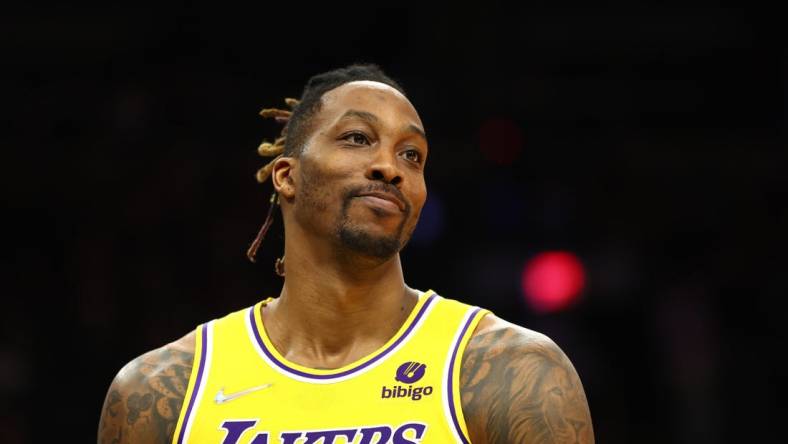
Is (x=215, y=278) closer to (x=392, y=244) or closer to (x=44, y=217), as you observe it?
(x=44, y=217)

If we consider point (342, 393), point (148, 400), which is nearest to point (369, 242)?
point (342, 393)

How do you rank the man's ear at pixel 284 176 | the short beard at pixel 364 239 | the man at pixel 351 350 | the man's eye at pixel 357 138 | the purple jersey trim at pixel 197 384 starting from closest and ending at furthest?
the man at pixel 351 350
the purple jersey trim at pixel 197 384
the short beard at pixel 364 239
the man's eye at pixel 357 138
the man's ear at pixel 284 176

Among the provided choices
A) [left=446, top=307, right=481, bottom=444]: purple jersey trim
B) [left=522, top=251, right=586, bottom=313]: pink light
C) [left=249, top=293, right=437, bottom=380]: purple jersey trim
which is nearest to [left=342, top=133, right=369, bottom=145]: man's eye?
[left=249, top=293, right=437, bottom=380]: purple jersey trim

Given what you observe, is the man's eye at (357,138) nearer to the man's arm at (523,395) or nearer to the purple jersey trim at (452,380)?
the purple jersey trim at (452,380)

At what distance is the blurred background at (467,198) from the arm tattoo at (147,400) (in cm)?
511

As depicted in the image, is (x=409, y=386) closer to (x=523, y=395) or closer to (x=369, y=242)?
(x=523, y=395)

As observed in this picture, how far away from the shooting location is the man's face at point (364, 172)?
4047 millimetres

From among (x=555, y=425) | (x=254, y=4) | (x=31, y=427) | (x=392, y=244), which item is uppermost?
(x=254, y=4)

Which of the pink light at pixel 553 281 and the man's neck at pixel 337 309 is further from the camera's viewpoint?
the pink light at pixel 553 281

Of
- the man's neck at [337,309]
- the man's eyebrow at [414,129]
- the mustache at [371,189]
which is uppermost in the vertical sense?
the man's eyebrow at [414,129]

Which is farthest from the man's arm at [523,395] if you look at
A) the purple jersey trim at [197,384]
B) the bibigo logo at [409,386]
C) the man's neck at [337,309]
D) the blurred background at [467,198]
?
the blurred background at [467,198]

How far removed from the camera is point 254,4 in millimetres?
11547

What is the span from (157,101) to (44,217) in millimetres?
1457

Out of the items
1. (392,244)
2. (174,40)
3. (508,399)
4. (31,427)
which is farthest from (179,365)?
(174,40)
